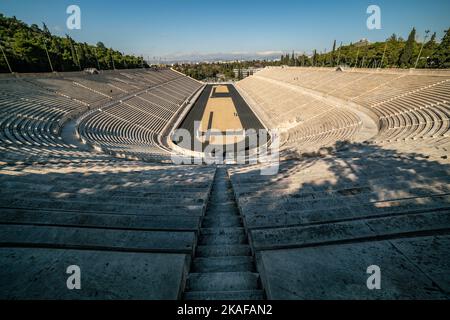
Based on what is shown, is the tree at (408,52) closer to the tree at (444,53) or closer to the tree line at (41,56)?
the tree at (444,53)

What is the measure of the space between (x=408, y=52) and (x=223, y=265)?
65.0 m

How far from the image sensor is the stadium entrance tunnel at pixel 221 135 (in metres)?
18.5

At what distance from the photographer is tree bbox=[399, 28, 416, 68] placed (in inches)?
1829

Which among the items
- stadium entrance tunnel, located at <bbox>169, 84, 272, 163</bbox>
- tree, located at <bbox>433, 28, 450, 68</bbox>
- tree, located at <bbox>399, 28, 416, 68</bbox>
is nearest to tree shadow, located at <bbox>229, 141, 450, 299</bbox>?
stadium entrance tunnel, located at <bbox>169, 84, 272, 163</bbox>

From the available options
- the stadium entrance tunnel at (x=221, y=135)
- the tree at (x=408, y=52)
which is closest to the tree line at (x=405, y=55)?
the tree at (x=408, y=52)

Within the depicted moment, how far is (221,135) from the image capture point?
24.1 m

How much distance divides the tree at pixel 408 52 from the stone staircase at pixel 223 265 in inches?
2479

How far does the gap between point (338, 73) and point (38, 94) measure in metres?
41.4

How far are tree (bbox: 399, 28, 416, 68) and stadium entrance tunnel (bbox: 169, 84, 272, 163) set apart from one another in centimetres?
3993

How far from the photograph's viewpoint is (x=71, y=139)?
14.7 meters

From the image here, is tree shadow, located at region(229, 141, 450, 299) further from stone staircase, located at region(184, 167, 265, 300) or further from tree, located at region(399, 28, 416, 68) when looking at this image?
tree, located at region(399, 28, 416, 68)
